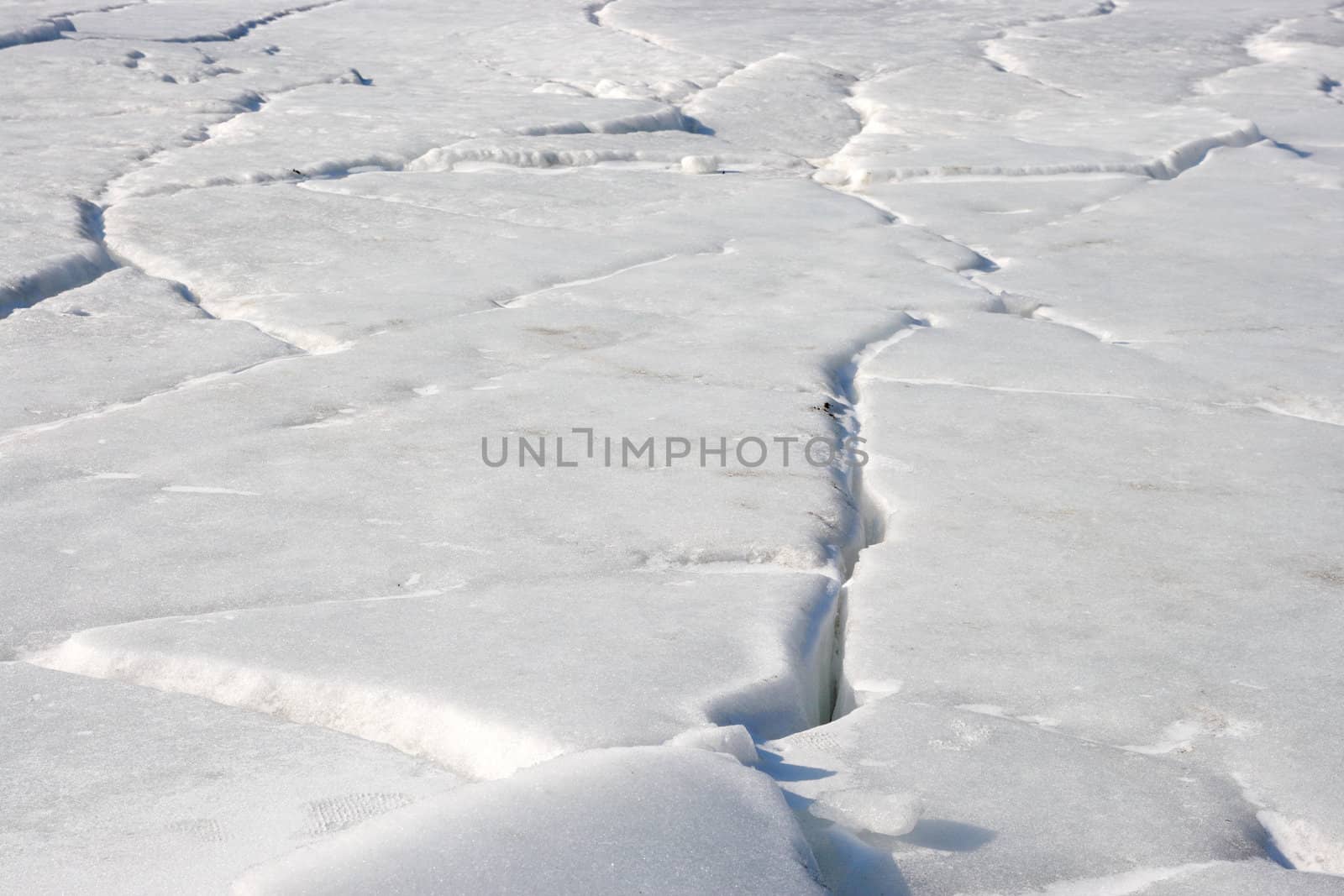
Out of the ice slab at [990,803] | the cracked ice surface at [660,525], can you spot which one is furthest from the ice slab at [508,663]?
the ice slab at [990,803]

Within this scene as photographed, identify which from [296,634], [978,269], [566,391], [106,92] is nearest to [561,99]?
[106,92]

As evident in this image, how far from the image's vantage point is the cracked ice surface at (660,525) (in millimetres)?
1095

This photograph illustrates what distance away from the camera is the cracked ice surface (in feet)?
3.59

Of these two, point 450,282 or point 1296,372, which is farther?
point 450,282

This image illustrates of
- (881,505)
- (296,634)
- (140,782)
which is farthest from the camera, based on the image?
(881,505)

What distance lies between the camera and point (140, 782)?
44.9 inches

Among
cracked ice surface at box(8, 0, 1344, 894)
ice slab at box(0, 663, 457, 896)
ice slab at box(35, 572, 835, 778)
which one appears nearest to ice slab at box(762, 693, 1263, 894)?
cracked ice surface at box(8, 0, 1344, 894)

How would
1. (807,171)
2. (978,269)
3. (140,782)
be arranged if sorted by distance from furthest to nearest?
(807,171) → (978,269) → (140,782)

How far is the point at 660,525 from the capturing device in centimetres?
171

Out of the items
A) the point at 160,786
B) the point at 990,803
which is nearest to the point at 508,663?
the point at 160,786

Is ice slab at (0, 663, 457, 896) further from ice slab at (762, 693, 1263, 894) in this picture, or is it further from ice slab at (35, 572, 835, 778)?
ice slab at (762, 693, 1263, 894)

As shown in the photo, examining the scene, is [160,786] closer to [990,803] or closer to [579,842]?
[579,842]

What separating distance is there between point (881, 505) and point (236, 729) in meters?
0.94

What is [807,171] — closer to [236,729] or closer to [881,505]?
[881,505]
